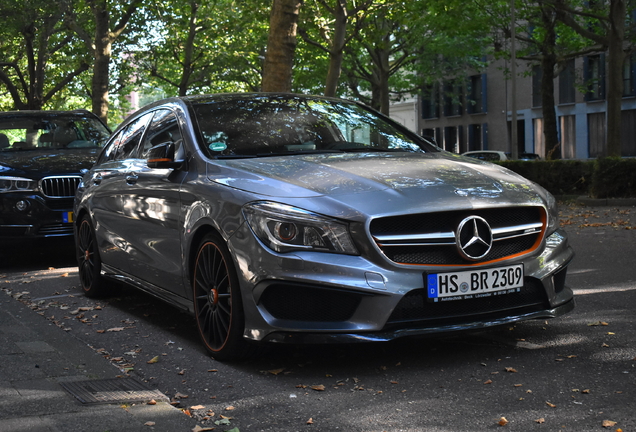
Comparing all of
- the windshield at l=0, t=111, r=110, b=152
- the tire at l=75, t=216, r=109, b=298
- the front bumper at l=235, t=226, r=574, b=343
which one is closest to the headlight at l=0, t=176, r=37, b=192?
the windshield at l=0, t=111, r=110, b=152

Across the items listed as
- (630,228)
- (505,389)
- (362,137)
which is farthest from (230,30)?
(505,389)

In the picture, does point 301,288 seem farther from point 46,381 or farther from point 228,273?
point 46,381

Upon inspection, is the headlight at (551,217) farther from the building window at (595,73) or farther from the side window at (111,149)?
the building window at (595,73)

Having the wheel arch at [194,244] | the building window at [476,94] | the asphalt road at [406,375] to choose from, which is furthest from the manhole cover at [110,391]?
the building window at [476,94]

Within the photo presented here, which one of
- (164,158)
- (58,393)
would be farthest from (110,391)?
(164,158)

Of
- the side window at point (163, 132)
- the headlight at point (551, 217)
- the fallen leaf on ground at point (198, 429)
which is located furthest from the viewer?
the side window at point (163, 132)

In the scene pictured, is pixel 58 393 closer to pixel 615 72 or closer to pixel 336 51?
pixel 336 51

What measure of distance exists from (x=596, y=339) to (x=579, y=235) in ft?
22.6

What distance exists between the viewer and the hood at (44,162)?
9961 millimetres

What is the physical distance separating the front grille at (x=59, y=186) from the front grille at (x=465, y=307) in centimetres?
634

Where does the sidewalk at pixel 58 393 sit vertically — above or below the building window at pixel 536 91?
below

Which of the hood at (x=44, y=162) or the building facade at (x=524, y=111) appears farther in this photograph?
the building facade at (x=524, y=111)

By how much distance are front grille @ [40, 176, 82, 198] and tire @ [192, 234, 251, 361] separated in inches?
200

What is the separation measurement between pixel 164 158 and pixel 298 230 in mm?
1465
